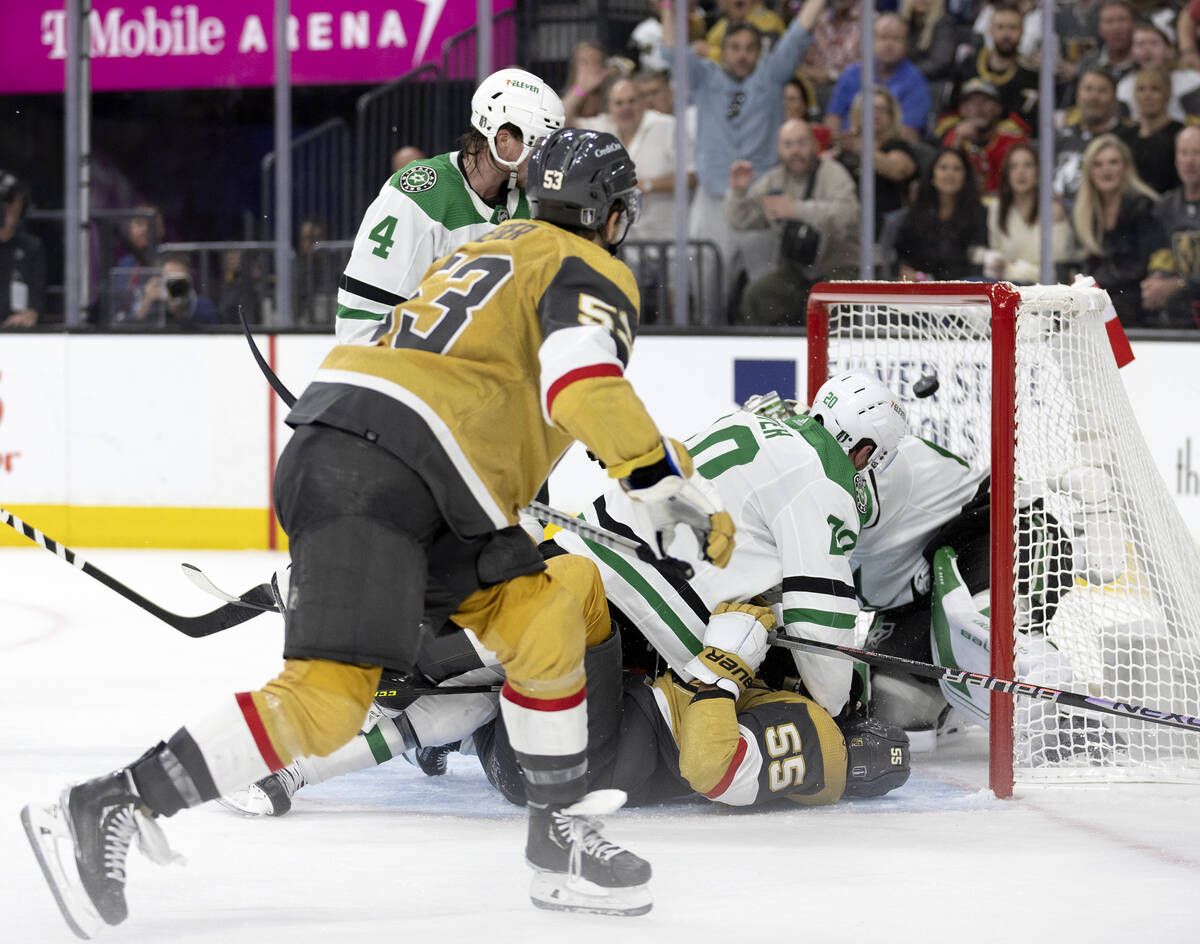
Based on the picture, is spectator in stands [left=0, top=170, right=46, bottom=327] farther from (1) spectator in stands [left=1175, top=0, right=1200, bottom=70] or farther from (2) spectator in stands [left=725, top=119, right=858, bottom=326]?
(1) spectator in stands [left=1175, top=0, right=1200, bottom=70]

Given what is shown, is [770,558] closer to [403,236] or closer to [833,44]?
[403,236]

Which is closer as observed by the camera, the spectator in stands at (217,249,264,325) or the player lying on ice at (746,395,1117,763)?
the player lying on ice at (746,395,1117,763)

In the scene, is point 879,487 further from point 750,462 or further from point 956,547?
point 750,462

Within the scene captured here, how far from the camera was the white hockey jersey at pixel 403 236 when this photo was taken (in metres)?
3.23

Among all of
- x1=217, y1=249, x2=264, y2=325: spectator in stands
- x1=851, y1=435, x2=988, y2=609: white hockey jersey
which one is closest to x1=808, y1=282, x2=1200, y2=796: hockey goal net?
x1=851, y1=435, x2=988, y2=609: white hockey jersey

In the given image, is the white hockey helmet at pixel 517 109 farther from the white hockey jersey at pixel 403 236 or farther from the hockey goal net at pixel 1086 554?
the hockey goal net at pixel 1086 554

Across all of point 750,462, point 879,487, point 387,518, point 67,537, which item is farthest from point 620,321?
point 67,537

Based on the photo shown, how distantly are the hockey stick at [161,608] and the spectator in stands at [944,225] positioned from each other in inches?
141

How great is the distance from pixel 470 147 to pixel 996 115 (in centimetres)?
361

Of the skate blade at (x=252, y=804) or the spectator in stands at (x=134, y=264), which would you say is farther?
the spectator in stands at (x=134, y=264)

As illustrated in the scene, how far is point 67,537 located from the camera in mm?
6152

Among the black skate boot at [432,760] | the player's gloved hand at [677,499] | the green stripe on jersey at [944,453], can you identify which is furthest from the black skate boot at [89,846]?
the green stripe on jersey at [944,453]

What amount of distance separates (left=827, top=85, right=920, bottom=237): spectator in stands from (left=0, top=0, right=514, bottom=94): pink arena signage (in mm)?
2496

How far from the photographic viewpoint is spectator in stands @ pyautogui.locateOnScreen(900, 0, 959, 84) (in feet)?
21.1
